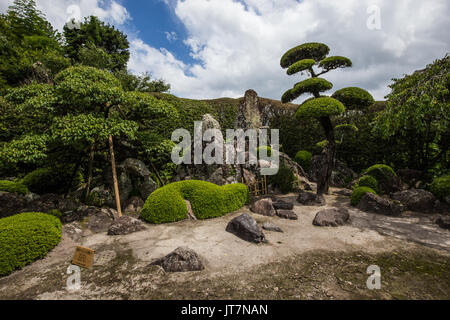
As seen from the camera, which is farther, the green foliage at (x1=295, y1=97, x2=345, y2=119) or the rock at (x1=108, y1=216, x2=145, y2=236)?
the green foliage at (x1=295, y1=97, x2=345, y2=119)

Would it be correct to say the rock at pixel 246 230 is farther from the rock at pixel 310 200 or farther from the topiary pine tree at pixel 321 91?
the topiary pine tree at pixel 321 91

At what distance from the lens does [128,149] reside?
9125 millimetres

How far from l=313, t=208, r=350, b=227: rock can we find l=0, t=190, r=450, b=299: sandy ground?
0.27m

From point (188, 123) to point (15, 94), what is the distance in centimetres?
803

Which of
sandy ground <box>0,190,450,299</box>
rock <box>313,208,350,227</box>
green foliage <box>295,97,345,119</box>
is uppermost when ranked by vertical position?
green foliage <box>295,97,345,119</box>

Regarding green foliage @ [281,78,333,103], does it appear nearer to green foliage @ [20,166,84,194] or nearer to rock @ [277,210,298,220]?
rock @ [277,210,298,220]

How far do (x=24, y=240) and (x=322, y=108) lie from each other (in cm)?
985

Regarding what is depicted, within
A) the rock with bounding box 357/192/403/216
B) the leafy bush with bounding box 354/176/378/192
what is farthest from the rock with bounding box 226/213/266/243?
the leafy bush with bounding box 354/176/378/192

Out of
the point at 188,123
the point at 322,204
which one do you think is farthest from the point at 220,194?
the point at 188,123

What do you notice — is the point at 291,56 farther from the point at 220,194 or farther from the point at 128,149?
the point at 128,149

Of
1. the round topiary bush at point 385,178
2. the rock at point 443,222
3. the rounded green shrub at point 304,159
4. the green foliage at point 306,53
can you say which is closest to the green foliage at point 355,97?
the green foliage at point 306,53

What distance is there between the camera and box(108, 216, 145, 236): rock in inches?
222

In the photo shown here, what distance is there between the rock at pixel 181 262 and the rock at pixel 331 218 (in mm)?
4265

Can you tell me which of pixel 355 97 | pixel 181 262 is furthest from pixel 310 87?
pixel 181 262
